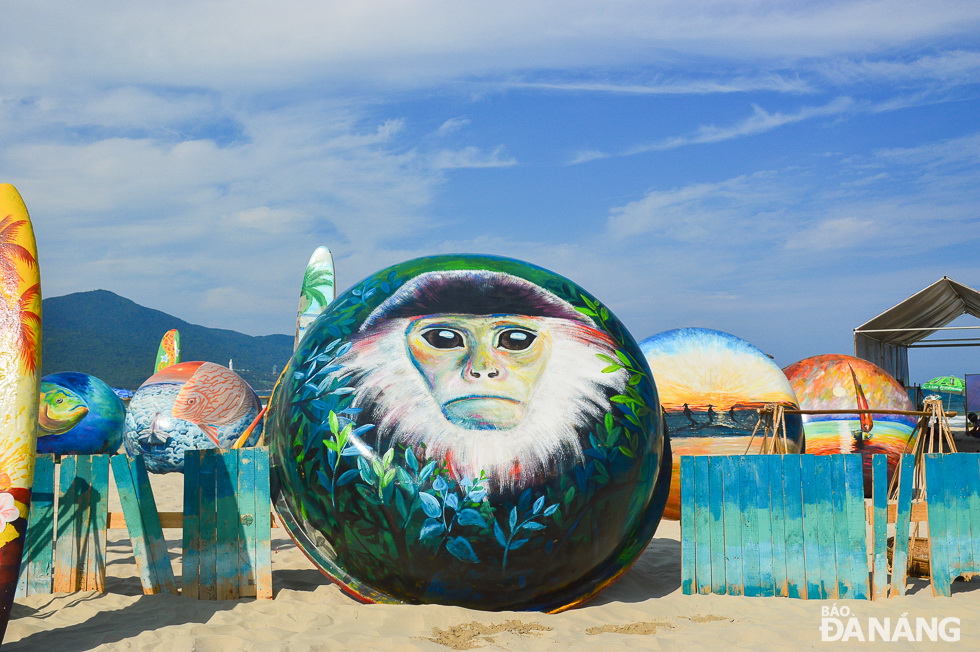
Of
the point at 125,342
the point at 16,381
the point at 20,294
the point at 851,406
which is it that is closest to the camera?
the point at 16,381

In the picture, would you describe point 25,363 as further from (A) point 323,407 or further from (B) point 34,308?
(A) point 323,407

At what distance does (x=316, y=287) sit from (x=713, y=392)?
4746 mm

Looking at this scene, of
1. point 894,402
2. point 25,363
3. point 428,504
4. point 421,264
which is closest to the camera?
point 25,363

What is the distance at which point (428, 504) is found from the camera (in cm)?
507

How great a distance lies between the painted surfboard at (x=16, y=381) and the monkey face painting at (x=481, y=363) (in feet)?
7.04

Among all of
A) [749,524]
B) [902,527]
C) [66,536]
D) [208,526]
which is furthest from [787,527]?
[66,536]

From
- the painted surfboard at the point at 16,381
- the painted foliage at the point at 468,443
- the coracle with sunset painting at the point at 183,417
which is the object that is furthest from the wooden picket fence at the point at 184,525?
the coracle with sunset painting at the point at 183,417

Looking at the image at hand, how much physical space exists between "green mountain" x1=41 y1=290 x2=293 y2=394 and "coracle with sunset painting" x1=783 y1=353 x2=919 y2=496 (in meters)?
95.0

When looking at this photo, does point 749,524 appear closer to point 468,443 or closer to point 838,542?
point 838,542

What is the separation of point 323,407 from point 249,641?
55.5 inches

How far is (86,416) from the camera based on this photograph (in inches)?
590

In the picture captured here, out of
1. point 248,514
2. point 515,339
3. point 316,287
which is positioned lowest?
point 248,514

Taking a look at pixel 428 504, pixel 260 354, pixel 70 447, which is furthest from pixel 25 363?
pixel 260 354

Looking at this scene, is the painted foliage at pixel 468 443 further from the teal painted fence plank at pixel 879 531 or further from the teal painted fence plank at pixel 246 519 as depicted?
the teal painted fence plank at pixel 879 531
